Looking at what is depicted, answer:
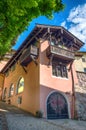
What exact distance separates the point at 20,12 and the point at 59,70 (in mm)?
13012

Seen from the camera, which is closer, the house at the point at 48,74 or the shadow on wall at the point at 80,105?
the house at the point at 48,74

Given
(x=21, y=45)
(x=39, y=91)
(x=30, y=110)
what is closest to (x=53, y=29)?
(x=21, y=45)

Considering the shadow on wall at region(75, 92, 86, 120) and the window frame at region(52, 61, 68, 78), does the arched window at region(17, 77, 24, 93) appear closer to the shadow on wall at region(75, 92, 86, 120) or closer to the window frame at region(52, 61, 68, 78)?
the window frame at region(52, 61, 68, 78)

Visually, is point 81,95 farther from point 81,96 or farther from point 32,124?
point 32,124

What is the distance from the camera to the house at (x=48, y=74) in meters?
14.4

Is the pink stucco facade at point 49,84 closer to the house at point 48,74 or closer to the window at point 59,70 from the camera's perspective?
the house at point 48,74

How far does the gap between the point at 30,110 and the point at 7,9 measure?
1303cm

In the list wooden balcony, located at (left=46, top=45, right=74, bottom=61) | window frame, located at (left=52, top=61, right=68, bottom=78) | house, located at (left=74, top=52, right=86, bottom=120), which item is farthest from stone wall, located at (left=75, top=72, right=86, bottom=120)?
wooden balcony, located at (left=46, top=45, right=74, bottom=61)

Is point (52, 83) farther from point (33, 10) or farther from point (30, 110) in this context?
point (33, 10)

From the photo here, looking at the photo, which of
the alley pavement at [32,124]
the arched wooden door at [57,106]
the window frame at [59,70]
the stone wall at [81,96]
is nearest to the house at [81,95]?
the stone wall at [81,96]

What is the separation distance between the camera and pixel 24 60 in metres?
17.0

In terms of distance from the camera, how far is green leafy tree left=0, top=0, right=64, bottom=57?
3891 mm

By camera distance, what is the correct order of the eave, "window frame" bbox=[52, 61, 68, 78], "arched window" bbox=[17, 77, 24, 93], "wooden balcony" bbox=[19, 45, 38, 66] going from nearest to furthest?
"wooden balcony" bbox=[19, 45, 38, 66]
"window frame" bbox=[52, 61, 68, 78]
the eave
"arched window" bbox=[17, 77, 24, 93]

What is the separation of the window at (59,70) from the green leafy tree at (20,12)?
11.5m
